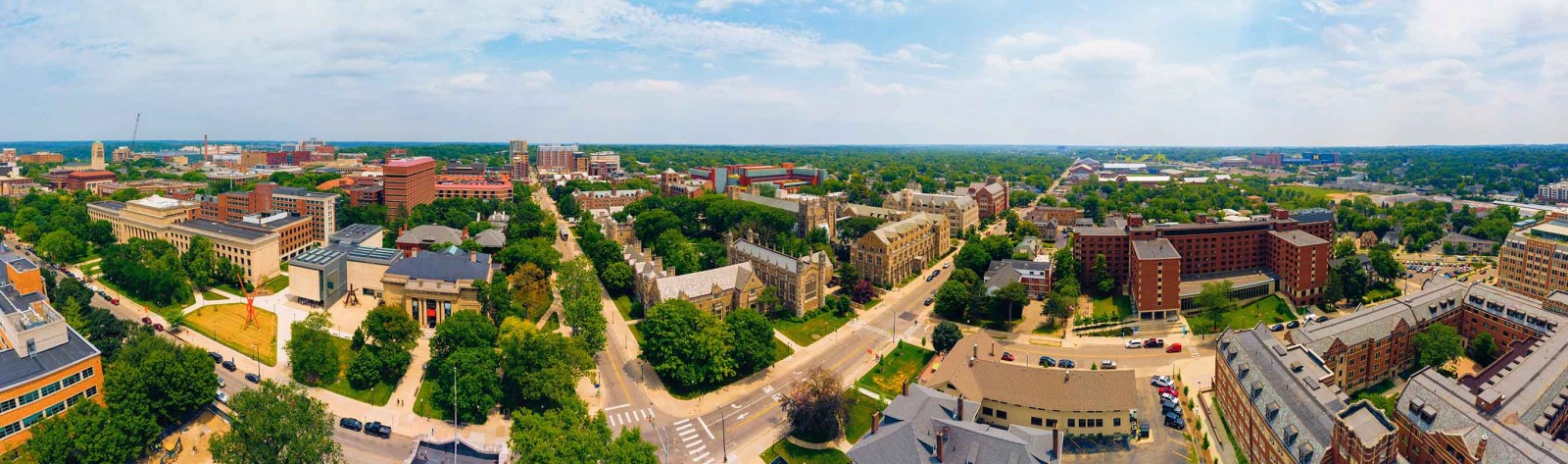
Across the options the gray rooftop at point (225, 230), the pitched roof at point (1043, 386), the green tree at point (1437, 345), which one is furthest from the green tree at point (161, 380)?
the green tree at point (1437, 345)

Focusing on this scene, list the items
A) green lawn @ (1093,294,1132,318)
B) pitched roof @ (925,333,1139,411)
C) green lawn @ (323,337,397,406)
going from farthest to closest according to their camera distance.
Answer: green lawn @ (1093,294,1132,318) → green lawn @ (323,337,397,406) → pitched roof @ (925,333,1139,411)

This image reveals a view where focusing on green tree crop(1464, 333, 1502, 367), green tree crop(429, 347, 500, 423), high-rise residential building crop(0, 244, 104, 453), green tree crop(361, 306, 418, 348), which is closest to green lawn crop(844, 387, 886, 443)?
green tree crop(429, 347, 500, 423)

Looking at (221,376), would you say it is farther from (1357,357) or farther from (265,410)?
(1357,357)

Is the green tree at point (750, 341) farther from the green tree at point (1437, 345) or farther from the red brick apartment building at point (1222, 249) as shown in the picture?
the green tree at point (1437, 345)

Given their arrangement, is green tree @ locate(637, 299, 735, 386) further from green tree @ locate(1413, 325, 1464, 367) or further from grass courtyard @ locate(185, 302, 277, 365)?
green tree @ locate(1413, 325, 1464, 367)

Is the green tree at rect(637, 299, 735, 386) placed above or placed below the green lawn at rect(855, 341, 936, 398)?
above

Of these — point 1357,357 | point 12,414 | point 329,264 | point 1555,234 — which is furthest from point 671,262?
point 1555,234
